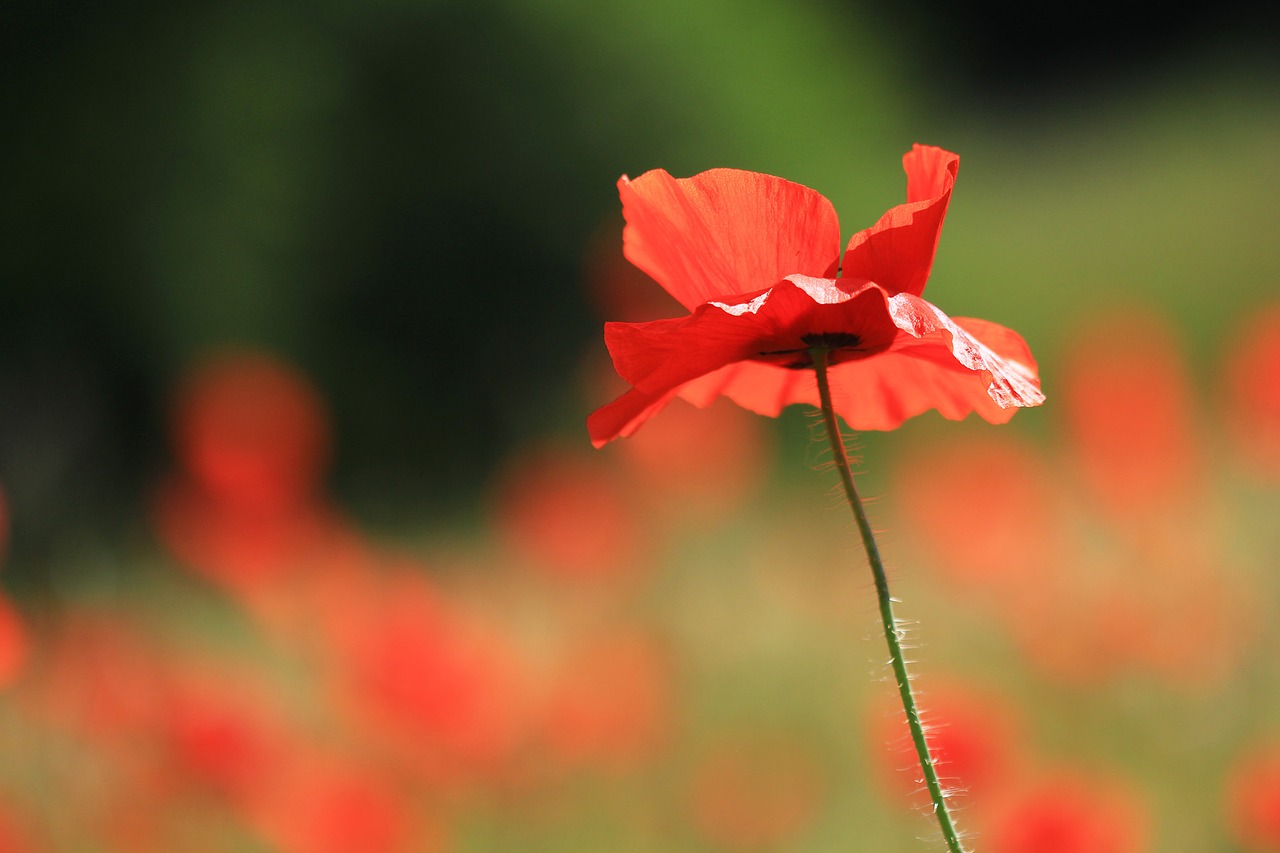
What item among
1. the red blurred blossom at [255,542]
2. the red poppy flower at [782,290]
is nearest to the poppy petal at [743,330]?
the red poppy flower at [782,290]

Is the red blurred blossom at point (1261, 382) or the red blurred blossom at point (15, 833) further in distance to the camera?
the red blurred blossom at point (1261, 382)

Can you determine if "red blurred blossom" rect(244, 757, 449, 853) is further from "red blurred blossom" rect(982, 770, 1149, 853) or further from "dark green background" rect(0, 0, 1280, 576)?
"dark green background" rect(0, 0, 1280, 576)

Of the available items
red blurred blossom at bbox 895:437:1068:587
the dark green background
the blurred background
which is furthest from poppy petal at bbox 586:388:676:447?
the dark green background

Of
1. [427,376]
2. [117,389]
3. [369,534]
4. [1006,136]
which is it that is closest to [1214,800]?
[369,534]

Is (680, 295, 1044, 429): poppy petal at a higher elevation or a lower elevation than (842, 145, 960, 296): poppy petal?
lower

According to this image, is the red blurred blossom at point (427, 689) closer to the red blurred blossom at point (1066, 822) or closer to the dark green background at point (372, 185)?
the red blurred blossom at point (1066, 822)

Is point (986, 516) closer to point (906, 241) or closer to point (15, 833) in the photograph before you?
point (15, 833)

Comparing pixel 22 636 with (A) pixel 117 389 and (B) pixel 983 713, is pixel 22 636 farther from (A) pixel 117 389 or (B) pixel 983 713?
(A) pixel 117 389
